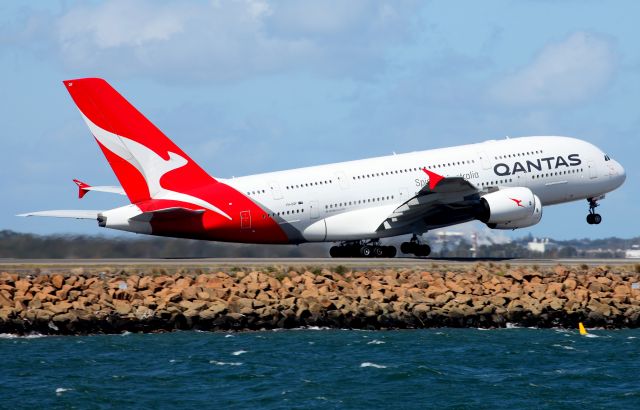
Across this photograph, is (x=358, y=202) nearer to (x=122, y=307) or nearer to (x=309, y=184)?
(x=309, y=184)

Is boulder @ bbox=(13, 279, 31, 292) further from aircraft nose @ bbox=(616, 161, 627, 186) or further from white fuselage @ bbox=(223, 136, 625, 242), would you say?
aircraft nose @ bbox=(616, 161, 627, 186)

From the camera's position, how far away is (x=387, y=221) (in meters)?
66.2

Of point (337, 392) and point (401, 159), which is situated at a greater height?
point (401, 159)

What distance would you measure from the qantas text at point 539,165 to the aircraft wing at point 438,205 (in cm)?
233

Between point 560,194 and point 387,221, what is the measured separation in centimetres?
1022

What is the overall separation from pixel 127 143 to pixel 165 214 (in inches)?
161

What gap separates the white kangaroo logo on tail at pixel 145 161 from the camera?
62656mm

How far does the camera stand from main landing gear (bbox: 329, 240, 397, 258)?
67.9 metres

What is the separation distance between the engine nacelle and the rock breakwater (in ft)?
20.0

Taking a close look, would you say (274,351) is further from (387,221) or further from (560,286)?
(387,221)

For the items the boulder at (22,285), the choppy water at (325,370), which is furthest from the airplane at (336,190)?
the choppy water at (325,370)

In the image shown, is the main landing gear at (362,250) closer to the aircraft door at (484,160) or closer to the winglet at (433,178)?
the winglet at (433,178)

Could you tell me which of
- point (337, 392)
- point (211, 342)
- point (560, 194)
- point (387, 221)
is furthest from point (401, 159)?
point (337, 392)

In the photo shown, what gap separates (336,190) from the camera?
65.8 meters
